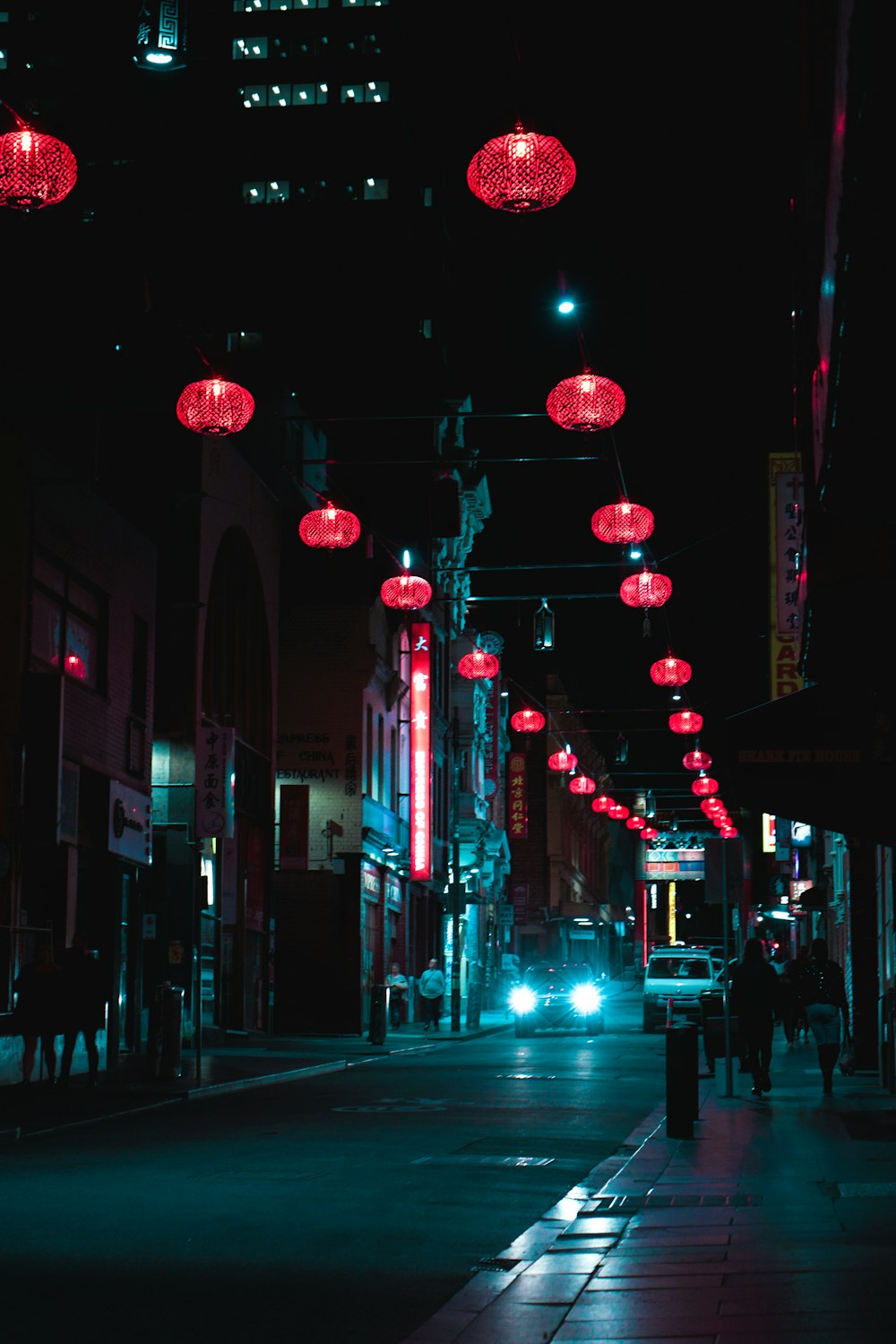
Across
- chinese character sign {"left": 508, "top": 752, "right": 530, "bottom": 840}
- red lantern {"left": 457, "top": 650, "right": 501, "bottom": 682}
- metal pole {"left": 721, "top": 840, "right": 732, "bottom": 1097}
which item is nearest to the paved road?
metal pole {"left": 721, "top": 840, "right": 732, "bottom": 1097}

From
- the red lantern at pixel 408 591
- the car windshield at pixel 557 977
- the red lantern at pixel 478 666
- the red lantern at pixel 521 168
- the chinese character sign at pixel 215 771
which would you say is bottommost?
the car windshield at pixel 557 977

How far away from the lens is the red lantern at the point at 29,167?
14086 millimetres

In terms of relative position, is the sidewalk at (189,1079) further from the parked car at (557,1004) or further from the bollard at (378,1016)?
the parked car at (557,1004)

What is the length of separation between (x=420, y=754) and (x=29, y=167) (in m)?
35.2

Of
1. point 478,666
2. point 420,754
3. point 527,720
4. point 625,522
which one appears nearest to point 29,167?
point 625,522

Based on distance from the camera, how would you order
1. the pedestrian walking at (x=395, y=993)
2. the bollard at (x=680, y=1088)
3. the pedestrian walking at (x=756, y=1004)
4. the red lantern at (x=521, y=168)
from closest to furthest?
the red lantern at (x=521, y=168)
the bollard at (x=680, y=1088)
the pedestrian walking at (x=756, y=1004)
the pedestrian walking at (x=395, y=993)

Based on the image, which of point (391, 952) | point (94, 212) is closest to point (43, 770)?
point (391, 952)

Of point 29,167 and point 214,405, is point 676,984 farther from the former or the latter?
point 29,167

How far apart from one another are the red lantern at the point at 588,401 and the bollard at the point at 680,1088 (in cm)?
623

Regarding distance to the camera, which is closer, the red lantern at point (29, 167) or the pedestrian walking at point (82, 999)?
the red lantern at point (29, 167)

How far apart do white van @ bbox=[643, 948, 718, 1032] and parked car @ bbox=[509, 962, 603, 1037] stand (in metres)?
1.71

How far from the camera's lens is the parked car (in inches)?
1649

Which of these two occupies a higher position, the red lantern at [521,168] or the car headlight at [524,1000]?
the red lantern at [521,168]

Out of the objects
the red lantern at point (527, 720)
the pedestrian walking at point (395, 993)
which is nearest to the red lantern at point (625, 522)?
the red lantern at point (527, 720)
